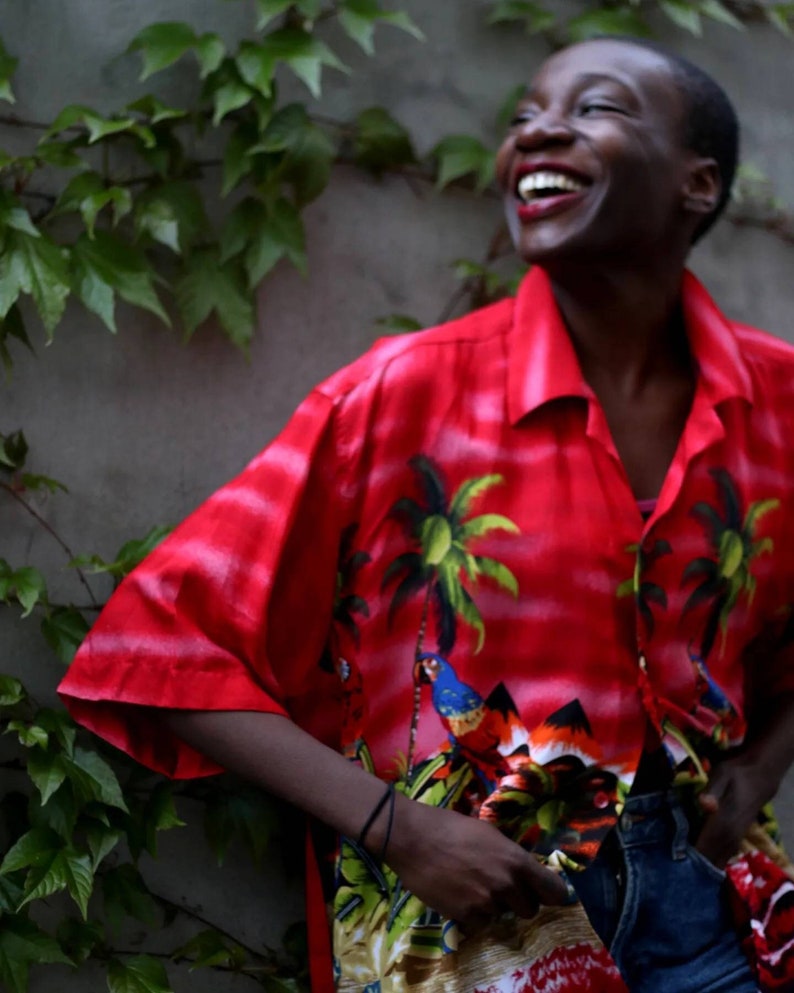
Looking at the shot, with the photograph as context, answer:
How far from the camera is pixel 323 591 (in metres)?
1.79

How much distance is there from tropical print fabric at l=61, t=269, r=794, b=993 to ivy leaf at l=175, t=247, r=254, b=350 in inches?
13.3

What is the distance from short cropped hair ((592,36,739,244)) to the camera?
1.87m

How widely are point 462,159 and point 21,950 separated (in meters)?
1.28

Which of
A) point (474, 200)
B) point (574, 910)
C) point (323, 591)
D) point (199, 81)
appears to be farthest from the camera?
point (474, 200)

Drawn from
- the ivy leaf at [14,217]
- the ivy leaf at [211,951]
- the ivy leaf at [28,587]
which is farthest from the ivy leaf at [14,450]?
the ivy leaf at [211,951]

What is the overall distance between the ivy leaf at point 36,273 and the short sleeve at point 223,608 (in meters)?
0.39

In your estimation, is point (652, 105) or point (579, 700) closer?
point (579, 700)

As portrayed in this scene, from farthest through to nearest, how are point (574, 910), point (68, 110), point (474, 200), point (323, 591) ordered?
point (474, 200) < point (68, 110) < point (323, 591) < point (574, 910)

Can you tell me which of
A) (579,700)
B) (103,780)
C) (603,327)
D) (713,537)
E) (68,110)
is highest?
(68,110)

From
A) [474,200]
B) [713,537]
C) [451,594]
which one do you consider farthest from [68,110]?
[713,537]

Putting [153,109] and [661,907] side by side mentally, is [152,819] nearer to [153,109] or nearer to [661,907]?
[661,907]

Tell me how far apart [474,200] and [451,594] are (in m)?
0.82

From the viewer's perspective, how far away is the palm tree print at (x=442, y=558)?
1.72 metres

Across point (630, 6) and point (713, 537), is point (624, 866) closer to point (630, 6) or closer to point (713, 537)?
point (713, 537)
